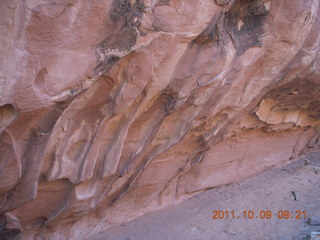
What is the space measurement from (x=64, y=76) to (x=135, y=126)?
90 cm

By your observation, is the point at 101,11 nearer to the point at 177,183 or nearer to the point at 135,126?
the point at 135,126

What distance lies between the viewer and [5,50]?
60.5 inches

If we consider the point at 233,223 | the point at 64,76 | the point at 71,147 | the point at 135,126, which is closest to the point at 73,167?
the point at 71,147

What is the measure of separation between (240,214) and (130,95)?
6.39 ft
